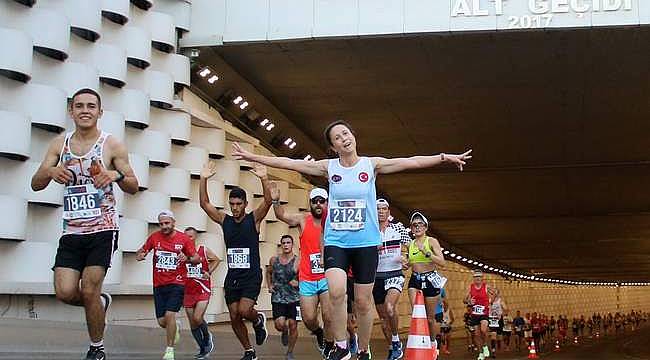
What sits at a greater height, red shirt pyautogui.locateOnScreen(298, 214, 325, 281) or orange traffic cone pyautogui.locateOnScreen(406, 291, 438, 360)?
red shirt pyautogui.locateOnScreen(298, 214, 325, 281)

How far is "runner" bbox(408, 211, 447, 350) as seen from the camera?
12633mm

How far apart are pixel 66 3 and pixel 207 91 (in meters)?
5.84

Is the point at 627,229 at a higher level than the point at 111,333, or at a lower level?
higher

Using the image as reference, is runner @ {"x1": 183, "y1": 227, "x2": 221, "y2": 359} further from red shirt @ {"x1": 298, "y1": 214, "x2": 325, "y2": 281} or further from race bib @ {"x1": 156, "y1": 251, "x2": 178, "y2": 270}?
red shirt @ {"x1": 298, "y1": 214, "x2": 325, "y2": 281}

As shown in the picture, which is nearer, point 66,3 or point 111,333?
point 111,333

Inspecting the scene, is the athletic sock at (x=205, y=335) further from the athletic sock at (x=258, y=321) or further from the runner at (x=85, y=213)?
the runner at (x=85, y=213)

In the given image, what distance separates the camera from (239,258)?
33.5ft

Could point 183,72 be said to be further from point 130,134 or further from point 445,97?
point 445,97

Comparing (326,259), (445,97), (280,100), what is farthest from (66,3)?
(445,97)

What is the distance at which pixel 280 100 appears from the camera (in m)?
21.7

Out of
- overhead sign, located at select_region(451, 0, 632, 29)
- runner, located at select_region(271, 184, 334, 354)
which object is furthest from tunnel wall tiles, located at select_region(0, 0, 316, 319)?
overhead sign, located at select_region(451, 0, 632, 29)

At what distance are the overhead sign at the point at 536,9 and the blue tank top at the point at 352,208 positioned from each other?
28.6ft

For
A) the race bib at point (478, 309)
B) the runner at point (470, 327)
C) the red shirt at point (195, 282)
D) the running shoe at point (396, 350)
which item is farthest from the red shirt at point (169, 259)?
the runner at point (470, 327)

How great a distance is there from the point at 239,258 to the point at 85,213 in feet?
11.4
